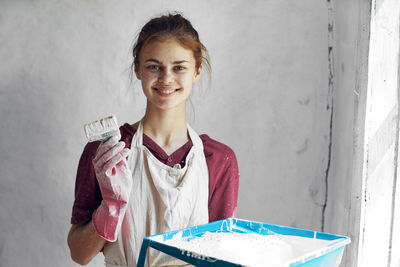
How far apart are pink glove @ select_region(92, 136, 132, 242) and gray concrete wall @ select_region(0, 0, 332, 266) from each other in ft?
1.01

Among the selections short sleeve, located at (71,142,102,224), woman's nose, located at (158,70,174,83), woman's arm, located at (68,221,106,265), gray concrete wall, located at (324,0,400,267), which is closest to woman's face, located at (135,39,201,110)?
woman's nose, located at (158,70,174,83)

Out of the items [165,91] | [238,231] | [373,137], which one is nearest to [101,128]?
[165,91]

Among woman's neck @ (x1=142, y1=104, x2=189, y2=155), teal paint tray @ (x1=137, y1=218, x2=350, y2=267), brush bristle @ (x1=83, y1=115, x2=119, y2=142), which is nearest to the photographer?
teal paint tray @ (x1=137, y1=218, x2=350, y2=267)

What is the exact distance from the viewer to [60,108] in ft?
4.03

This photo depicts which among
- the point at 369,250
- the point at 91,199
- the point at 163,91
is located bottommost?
the point at 369,250

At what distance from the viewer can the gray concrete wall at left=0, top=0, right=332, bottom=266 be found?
119 cm

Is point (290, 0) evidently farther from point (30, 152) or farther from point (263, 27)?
point (30, 152)

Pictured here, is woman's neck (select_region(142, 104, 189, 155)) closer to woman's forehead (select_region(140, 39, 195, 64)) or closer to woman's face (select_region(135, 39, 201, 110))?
woman's face (select_region(135, 39, 201, 110))

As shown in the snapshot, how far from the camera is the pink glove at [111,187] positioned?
95 centimetres

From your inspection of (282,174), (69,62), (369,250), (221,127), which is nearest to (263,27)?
(221,127)

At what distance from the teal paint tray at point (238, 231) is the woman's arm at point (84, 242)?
0.86 feet

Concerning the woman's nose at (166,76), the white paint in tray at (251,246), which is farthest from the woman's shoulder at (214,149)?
the white paint in tray at (251,246)

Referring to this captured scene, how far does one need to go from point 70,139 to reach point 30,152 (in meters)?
0.11

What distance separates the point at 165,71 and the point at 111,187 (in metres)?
0.33
